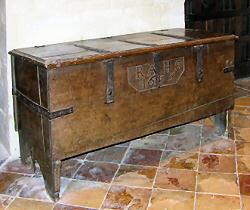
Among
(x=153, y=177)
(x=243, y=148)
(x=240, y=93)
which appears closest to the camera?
(x=153, y=177)

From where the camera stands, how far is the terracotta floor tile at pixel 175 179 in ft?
7.31

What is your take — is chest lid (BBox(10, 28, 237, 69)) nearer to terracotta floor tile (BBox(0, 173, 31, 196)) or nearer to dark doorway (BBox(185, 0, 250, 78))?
terracotta floor tile (BBox(0, 173, 31, 196))

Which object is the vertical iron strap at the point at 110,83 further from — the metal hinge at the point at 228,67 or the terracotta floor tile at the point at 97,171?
the metal hinge at the point at 228,67

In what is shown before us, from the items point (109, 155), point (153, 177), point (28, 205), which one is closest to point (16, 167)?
point (28, 205)

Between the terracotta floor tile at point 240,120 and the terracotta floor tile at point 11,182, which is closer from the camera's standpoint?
the terracotta floor tile at point 11,182

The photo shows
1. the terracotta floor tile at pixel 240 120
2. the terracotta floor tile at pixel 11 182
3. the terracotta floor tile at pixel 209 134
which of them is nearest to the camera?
the terracotta floor tile at pixel 11 182

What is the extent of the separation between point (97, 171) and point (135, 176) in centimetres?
23

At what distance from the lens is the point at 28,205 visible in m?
2.08

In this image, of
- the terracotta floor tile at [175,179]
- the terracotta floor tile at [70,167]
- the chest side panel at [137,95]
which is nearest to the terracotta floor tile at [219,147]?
the chest side panel at [137,95]

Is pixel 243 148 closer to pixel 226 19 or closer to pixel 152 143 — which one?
pixel 152 143

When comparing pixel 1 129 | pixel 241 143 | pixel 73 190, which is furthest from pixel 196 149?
pixel 1 129

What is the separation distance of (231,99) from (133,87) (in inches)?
33.3

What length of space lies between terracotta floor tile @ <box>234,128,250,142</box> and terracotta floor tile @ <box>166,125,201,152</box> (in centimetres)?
27

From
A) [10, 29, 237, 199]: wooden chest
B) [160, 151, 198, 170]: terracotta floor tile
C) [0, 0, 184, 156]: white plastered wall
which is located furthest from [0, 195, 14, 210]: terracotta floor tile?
[160, 151, 198, 170]: terracotta floor tile
